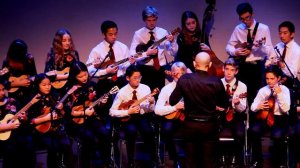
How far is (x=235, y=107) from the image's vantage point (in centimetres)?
777

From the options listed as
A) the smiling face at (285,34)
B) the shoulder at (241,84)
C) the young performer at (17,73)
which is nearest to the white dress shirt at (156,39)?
the shoulder at (241,84)

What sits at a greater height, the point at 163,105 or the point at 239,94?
the point at 239,94

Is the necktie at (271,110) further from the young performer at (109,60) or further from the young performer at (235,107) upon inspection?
the young performer at (109,60)

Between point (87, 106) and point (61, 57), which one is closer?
point (87, 106)

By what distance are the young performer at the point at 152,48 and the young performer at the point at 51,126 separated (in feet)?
5.55

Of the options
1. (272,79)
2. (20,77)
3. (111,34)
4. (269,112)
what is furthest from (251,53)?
(20,77)

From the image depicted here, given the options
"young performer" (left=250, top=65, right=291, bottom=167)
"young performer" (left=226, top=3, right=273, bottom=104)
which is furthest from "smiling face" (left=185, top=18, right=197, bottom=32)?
"young performer" (left=250, top=65, right=291, bottom=167)

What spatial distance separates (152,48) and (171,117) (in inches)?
49.7

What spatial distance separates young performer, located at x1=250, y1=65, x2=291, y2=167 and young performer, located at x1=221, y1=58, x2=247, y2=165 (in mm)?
179

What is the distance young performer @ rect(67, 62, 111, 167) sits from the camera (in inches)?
299

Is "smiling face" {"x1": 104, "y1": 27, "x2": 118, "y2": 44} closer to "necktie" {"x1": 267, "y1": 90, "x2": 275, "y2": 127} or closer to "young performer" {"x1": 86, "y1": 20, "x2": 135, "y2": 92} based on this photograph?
"young performer" {"x1": 86, "y1": 20, "x2": 135, "y2": 92}

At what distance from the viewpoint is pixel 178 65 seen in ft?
25.7

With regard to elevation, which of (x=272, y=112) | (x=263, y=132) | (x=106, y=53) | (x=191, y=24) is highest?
(x=191, y=24)

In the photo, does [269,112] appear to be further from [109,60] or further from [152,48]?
[109,60]
